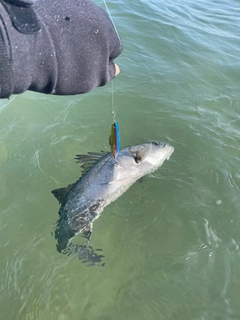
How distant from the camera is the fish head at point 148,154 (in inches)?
159

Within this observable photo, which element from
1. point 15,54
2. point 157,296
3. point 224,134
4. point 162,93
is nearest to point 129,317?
point 157,296

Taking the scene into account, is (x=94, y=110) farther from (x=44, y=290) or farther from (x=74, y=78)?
(x=74, y=78)

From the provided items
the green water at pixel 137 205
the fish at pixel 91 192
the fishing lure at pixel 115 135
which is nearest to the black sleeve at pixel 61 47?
the fishing lure at pixel 115 135

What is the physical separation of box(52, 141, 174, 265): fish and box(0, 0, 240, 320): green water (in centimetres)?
19

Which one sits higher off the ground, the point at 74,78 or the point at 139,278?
the point at 74,78

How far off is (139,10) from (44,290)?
395 inches

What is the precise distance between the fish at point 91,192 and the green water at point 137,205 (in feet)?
0.62

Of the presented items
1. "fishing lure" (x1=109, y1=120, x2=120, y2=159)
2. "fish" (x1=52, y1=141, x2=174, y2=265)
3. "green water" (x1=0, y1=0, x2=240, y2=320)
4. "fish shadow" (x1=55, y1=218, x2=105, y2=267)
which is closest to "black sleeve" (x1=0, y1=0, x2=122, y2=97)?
"fishing lure" (x1=109, y1=120, x2=120, y2=159)

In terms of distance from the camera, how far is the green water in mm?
3611

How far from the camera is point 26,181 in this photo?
4.85 metres

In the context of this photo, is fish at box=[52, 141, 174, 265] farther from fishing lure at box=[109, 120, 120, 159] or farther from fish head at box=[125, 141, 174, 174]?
fishing lure at box=[109, 120, 120, 159]

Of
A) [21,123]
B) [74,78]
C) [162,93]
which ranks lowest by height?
[21,123]

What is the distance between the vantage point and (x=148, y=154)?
425 centimetres

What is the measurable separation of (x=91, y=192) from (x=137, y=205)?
98cm
